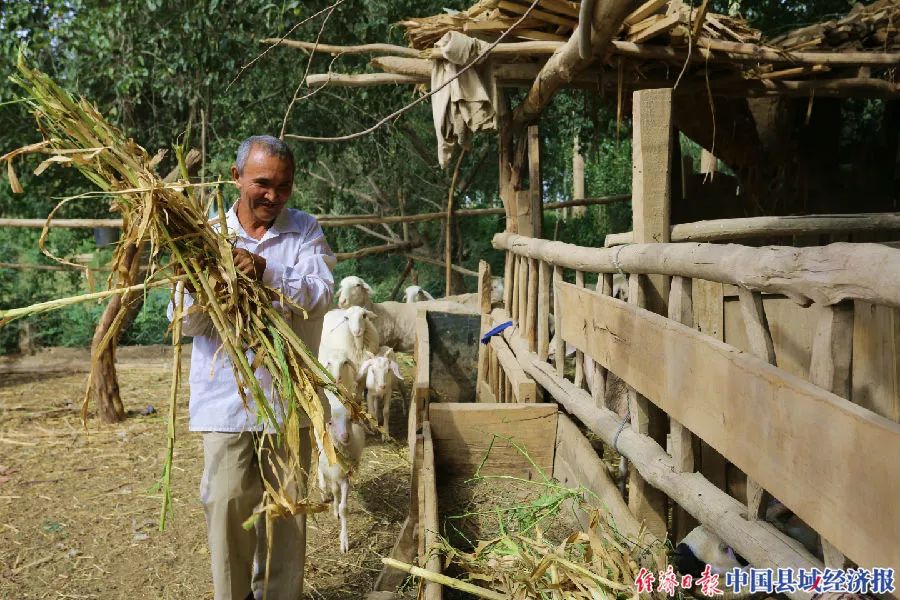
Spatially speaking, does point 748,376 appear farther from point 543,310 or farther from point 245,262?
point 543,310

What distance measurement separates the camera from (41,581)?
3.96m

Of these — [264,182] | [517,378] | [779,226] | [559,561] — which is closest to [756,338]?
[559,561]

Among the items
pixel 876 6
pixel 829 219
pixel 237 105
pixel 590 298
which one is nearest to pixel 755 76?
pixel 876 6

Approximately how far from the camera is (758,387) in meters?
1.77

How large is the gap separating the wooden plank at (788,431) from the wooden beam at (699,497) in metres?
0.22

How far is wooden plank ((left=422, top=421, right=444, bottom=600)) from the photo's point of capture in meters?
2.26

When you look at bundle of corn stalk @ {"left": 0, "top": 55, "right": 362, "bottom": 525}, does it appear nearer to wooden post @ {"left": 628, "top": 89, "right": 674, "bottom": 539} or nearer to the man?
the man

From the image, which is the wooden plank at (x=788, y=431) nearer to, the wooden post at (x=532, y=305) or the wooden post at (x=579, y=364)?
the wooden post at (x=579, y=364)

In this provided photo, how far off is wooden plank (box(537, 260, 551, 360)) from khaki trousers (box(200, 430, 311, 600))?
192 cm

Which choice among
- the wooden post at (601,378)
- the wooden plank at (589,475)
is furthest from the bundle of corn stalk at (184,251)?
the wooden post at (601,378)

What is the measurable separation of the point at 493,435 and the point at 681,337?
5.61 feet

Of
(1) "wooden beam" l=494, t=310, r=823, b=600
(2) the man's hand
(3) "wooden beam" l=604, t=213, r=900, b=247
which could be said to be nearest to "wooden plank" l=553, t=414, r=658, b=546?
(1) "wooden beam" l=494, t=310, r=823, b=600

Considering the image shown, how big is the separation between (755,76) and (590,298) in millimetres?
3162

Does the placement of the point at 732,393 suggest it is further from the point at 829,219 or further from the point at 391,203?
the point at 391,203
